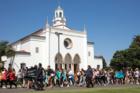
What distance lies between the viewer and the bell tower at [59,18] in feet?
218

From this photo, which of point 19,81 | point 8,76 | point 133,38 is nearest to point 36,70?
point 8,76

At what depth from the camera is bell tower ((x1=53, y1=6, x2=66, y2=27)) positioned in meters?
66.6

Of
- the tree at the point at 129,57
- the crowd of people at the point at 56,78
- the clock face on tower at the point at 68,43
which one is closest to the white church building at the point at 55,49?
the clock face on tower at the point at 68,43

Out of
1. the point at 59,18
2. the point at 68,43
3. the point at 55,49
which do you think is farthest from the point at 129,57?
the point at 59,18

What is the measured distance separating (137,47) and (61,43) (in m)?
15.7

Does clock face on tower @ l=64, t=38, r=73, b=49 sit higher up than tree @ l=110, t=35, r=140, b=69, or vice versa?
clock face on tower @ l=64, t=38, r=73, b=49

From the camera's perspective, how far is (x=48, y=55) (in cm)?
5609

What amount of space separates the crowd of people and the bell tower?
1458 inches

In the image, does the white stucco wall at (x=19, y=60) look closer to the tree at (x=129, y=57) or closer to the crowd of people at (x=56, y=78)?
the tree at (x=129, y=57)

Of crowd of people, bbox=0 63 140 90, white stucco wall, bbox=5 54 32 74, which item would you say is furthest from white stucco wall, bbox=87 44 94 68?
crowd of people, bbox=0 63 140 90

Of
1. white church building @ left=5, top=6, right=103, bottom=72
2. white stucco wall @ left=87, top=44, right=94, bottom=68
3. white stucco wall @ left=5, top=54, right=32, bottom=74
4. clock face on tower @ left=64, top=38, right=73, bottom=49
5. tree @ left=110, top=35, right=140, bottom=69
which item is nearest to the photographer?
white stucco wall @ left=5, top=54, right=32, bottom=74

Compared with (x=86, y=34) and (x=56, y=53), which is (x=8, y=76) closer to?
(x=56, y=53)

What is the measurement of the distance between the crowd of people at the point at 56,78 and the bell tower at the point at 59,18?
122 ft

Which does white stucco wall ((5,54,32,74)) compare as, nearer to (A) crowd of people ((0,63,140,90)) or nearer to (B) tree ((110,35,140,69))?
(B) tree ((110,35,140,69))
